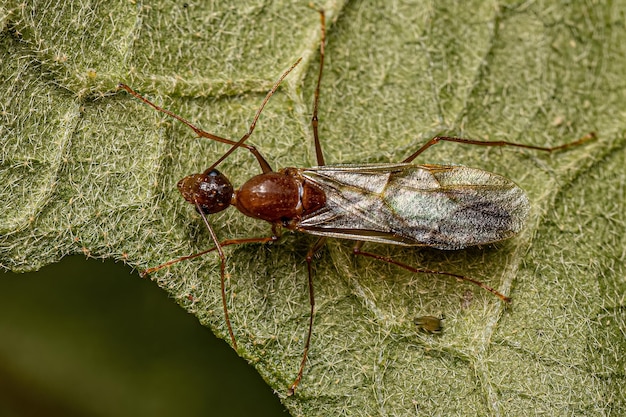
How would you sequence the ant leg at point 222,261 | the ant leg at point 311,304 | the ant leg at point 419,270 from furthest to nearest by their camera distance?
the ant leg at point 419,270, the ant leg at point 311,304, the ant leg at point 222,261

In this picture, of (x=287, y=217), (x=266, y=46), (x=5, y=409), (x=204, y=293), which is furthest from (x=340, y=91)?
(x=5, y=409)

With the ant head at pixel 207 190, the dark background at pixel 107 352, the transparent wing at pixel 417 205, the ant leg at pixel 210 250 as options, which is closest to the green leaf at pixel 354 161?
the ant leg at pixel 210 250

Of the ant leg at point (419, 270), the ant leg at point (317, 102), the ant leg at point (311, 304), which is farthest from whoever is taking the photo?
the ant leg at point (317, 102)

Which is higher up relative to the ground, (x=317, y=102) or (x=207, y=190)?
(x=317, y=102)

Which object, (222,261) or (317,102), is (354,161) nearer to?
(317,102)

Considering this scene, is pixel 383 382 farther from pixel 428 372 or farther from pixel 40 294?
pixel 40 294

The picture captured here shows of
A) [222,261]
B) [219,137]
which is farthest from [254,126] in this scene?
[222,261]

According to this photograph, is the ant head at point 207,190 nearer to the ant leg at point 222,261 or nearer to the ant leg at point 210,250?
the ant leg at point 222,261
